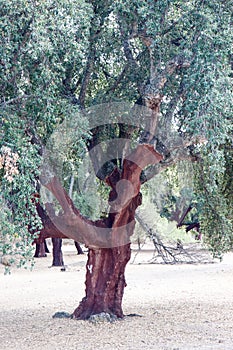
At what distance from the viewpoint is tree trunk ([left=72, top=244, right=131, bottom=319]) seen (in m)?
10.9

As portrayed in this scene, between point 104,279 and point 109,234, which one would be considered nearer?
point 109,234

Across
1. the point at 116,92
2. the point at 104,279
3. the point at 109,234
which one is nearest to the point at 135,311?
the point at 104,279

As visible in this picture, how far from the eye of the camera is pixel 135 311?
13031 millimetres

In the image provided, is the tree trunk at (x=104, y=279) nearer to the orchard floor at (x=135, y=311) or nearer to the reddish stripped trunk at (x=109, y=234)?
the reddish stripped trunk at (x=109, y=234)

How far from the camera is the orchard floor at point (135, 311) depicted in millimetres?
9352

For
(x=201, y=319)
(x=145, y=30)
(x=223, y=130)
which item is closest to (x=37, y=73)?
(x=145, y=30)

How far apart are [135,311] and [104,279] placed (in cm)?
238

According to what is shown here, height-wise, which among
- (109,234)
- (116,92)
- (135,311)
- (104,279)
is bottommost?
(135,311)

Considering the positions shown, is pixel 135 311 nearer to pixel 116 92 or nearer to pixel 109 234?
pixel 109 234

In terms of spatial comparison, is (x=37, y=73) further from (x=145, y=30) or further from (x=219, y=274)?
(x=219, y=274)

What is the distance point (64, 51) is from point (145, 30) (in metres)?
1.48

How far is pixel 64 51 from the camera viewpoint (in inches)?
324

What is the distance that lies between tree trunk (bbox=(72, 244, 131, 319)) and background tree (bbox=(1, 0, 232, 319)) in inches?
0.7

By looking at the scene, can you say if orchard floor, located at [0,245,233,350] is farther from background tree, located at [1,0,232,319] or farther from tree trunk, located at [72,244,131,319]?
background tree, located at [1,0,232,319]
